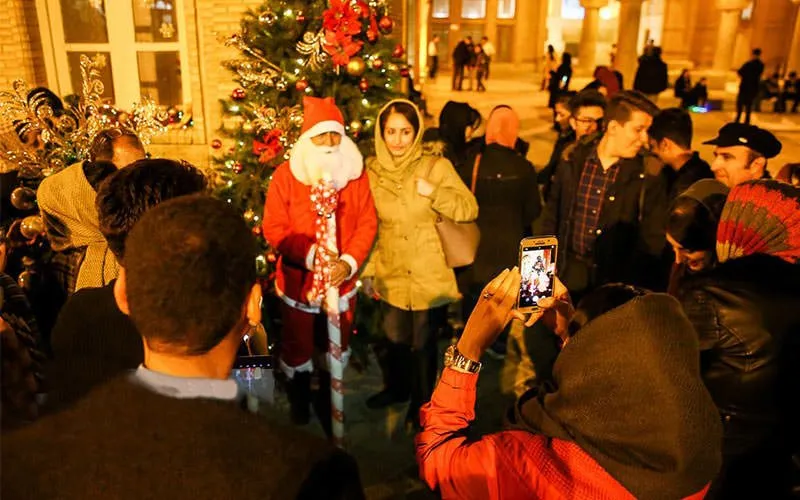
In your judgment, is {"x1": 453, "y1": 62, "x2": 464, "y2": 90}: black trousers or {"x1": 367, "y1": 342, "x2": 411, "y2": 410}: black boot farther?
{"x1": 453, "y1": 62, "x2": 464, "y2": 90}: black trousers

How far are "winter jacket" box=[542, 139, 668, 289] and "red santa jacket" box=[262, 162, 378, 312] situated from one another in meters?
1.57

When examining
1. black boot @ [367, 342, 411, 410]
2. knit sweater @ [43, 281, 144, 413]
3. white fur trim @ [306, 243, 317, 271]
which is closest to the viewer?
knit sweater @ [43, 281, 144, 413]

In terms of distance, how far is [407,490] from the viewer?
146 inches

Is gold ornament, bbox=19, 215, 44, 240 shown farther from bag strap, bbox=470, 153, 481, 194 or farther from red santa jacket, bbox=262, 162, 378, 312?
bag strap, bbox=470, 153, 481, 194

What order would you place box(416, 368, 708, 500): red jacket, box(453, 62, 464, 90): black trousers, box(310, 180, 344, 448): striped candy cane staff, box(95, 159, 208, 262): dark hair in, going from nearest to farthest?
box(416, 368, 708, 500): red jacket → box(95, 159, 208, 262): dark hair → box(310, 180, 344, 448): striped candy cane staff → box(453, 62, 464, 90): black trousers

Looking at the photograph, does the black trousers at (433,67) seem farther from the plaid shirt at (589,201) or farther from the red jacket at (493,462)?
the red jacket at (493,462)

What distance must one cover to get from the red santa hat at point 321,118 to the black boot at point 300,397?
5.46ft

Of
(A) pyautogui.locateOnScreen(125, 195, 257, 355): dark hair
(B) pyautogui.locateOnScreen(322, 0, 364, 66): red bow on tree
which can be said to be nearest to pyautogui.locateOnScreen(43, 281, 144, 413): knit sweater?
(A) pyautogui.locateOnScreen(125, 195, 257, 355): dark hair

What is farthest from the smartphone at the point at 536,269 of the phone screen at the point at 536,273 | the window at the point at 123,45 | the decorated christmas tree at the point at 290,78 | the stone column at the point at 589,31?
the stone column at the point at 589,31

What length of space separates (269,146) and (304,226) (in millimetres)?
1025

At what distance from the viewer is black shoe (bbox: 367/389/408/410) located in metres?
4.50

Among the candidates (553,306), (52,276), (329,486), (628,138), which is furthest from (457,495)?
(628,138)

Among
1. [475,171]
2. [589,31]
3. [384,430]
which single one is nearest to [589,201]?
[475,171]

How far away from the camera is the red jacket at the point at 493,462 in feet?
5.00
